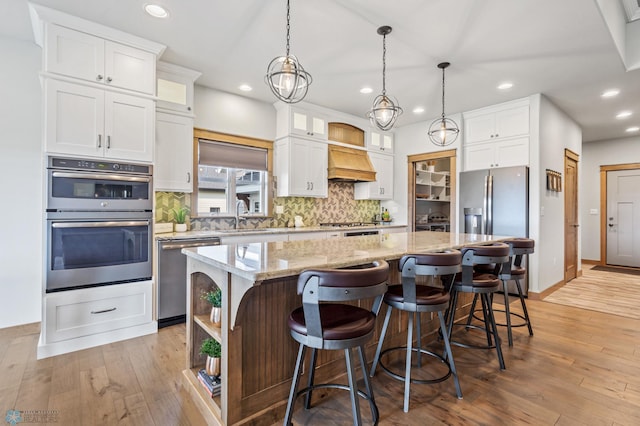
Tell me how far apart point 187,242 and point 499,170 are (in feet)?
14.2

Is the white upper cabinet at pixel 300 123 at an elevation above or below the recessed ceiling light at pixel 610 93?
below

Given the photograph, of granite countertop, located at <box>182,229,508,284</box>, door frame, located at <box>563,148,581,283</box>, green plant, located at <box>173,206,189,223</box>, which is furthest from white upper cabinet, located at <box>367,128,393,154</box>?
granite countertop, located at <box>182,229,508,284</box>

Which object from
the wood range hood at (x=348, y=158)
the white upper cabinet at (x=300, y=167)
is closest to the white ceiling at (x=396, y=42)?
the white upper cabinet at (x=300, y=167)

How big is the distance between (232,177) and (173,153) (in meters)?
0.95

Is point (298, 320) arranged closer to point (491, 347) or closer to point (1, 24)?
point (491, 347)

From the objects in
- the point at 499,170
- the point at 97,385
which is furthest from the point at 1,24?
the point at 499,170

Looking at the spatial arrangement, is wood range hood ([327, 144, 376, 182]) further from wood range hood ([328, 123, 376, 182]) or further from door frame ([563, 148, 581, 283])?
door frame ([563, 148, 581, 283])

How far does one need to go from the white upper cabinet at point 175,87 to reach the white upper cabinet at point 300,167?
1418 millimetres

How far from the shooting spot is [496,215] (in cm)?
470

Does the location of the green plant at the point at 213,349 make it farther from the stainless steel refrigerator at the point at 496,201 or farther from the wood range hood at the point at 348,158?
the stainless steel refrigerator at the point at 496,201

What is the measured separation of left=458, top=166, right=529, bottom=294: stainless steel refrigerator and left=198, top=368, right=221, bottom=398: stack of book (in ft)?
14.0

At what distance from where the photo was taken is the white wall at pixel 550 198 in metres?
4.41

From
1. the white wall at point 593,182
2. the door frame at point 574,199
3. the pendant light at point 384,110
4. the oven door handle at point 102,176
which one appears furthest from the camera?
the white wall at point 593,182

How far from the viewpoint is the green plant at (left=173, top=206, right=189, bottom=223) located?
3.78 metres
